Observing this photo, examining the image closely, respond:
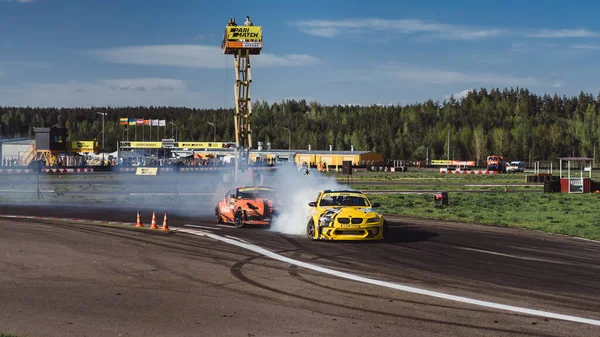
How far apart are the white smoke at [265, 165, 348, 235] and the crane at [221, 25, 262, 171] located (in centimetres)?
2556

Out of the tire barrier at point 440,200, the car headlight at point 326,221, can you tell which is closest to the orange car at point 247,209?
the car headlight at point 326,221

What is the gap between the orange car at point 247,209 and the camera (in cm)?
2406

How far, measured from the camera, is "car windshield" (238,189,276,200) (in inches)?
1005

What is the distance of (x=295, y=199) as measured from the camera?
87.9 ft

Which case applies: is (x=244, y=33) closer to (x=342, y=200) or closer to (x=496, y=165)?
(x=342, y=200)

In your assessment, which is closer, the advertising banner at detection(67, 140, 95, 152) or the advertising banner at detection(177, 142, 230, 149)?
the advertising banner at detection(67, 140, 95, 152)

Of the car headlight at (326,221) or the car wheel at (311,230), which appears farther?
the car wheel at (311,230)

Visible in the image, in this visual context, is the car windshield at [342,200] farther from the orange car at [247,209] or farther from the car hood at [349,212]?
the orange car at [247,209]

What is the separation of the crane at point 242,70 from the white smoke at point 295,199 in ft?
83.9

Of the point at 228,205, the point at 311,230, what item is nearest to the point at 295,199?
the point at 228,205

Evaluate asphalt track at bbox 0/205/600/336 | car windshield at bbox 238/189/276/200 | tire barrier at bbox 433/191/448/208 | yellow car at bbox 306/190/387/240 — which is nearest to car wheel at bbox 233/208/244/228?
car windshield at bbox 238/189/276/200

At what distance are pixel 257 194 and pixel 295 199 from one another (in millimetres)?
1613

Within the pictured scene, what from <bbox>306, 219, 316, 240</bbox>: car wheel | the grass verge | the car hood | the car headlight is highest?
the car hood

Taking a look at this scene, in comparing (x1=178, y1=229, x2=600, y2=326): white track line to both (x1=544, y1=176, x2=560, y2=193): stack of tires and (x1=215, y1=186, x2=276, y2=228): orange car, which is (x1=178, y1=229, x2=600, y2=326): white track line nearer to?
(x1=215, y1=186, x2=276, y2=228): orange car
